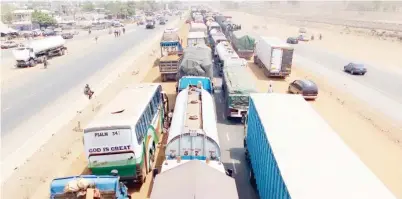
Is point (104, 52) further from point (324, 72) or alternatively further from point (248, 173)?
point (248, 173)

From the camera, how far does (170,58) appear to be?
28266 millimetres

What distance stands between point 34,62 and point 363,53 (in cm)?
4636

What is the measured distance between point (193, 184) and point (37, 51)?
37.1 meters

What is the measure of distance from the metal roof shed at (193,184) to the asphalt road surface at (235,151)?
3981mm

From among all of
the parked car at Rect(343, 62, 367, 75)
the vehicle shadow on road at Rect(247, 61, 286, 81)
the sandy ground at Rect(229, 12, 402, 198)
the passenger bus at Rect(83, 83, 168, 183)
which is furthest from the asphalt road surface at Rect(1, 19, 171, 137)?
the parked car at Rect(343, 62, 367, 75)

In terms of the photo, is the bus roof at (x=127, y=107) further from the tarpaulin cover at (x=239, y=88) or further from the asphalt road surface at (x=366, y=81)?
the asphalt road surface at (x=366, y=81)

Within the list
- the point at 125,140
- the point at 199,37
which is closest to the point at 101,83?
the point at 199,37

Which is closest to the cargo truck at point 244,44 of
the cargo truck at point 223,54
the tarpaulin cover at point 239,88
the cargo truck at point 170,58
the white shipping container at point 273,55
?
the cargo truck at point 223,54

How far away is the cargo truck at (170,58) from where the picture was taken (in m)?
27.7

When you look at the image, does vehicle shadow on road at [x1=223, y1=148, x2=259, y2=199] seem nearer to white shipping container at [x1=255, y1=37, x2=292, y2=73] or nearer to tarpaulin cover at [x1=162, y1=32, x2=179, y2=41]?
white shipping container at [x1=255, y1=37, x2=292, y2=73]

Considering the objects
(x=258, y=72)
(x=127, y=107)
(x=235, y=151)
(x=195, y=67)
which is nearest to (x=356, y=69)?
(x=258, y=72)

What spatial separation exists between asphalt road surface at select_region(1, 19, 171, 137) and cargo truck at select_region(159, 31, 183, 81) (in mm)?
8146

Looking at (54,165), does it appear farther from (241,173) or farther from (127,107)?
(241,173)

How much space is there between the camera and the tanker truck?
115 feet
